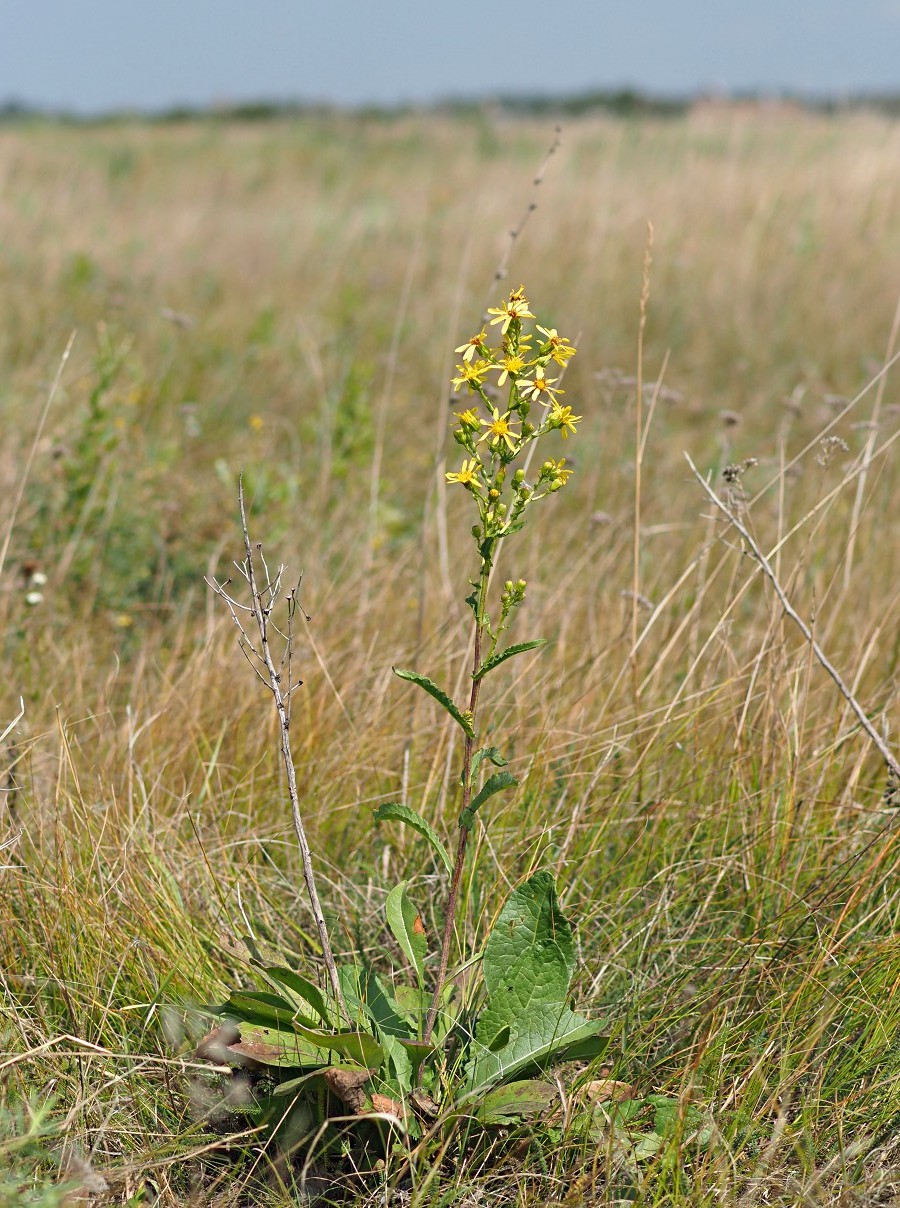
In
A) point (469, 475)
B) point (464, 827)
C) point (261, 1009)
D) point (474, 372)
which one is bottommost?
point (261, 1009)

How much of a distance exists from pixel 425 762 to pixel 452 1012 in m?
0.63

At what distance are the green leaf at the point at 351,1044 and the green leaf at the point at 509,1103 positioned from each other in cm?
15

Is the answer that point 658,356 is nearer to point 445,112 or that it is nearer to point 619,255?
point 619,255

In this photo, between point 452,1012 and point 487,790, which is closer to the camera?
point 487,790

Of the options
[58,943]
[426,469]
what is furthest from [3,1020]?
[426,469]

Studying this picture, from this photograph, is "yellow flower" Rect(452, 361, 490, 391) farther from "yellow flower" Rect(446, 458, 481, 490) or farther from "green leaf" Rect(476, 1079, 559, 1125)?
"green leaf" Rect(476, 1079, 559, 1125)

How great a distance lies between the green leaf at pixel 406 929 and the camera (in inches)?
63.1

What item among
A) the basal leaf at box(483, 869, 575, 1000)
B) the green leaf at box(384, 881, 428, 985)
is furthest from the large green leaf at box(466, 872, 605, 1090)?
the green leaf at box(384, 881, 428, 985)

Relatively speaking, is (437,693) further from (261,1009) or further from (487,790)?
(261,1009)

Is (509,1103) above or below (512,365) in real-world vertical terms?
below

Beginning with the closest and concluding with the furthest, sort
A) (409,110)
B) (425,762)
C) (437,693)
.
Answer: (437,693)
(425,762)
(409,110)

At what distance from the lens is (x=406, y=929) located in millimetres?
1626

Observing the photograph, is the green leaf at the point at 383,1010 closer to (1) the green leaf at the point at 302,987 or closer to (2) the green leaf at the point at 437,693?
(1) the green leaf at the point at 302,987

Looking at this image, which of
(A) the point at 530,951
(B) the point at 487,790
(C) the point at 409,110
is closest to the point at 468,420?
(B) the point at 487,790
